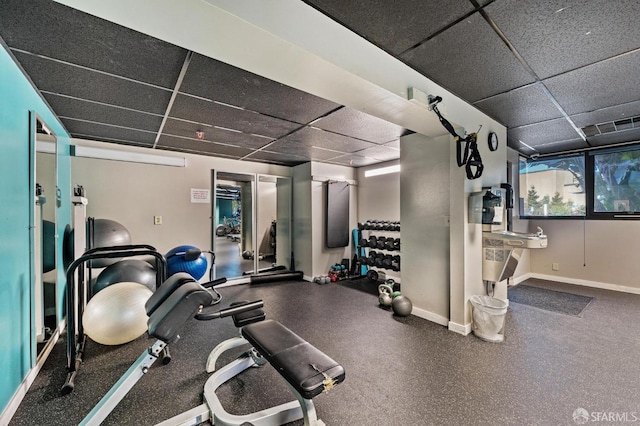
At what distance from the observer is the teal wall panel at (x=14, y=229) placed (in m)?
1.70

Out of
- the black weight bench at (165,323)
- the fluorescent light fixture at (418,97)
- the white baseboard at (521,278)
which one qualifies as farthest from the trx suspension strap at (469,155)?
the white baseboard at (521,278)

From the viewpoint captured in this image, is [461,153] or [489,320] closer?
[489,320]

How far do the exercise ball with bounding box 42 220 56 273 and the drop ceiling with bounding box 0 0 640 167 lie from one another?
4.02ft

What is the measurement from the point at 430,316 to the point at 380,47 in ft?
9.84

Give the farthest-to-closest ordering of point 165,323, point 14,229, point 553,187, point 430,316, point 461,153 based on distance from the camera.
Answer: point 553,187 < point 430,316 < point 461,153 < point 14,229 < point 165,323

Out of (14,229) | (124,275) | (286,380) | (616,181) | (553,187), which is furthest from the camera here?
(553,187)

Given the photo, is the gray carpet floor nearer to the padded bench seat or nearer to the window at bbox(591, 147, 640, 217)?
the padded bench seat

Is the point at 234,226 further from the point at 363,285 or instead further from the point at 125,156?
the point at 363,285

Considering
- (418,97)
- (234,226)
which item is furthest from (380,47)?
(234,226)

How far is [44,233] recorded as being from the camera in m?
2.57

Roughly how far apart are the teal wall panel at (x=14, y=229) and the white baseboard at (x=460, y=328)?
148 inches

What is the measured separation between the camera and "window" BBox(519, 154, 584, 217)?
4855 mm

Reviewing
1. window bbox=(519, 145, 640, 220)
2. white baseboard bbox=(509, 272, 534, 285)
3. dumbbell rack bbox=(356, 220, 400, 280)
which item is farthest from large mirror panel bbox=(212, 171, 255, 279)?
window bbox=(519, 145, 640, 220)

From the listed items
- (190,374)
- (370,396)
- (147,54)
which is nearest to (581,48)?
(370,396)
